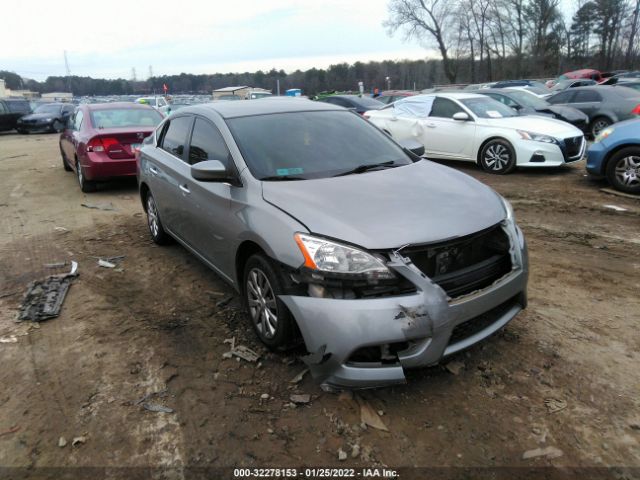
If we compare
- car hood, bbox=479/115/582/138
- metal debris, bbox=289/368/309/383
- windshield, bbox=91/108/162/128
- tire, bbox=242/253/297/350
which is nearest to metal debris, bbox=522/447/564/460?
metal debris, bbox=289/368/309/383

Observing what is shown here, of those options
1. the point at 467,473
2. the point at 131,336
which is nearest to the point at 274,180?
the point at 131,336

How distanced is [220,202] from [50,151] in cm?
1541

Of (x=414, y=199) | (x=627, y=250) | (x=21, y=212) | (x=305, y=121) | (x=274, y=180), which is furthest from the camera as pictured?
(x=21, y=212)

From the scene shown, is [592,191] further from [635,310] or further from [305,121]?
[305,121]

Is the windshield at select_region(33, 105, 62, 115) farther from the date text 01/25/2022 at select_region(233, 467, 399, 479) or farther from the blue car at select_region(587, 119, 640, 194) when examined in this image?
the date text 01/25/2022 at select_region(233, 467, 399, 479)

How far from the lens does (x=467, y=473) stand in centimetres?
236

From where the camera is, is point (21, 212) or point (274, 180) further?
point (21, 212)

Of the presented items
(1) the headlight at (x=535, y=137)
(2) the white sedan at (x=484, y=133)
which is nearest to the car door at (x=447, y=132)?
(2) the white sedan at (x=484, y=133)

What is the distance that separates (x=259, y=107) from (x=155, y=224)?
226 cm

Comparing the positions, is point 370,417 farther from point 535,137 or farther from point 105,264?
point 535,137

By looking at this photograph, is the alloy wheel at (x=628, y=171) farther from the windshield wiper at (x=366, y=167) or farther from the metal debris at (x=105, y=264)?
the metal debris at (x=105, y=264)

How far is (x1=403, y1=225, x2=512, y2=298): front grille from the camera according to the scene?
2770mm

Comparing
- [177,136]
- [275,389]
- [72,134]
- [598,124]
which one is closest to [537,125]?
[598,124]

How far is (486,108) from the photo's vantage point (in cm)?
983
